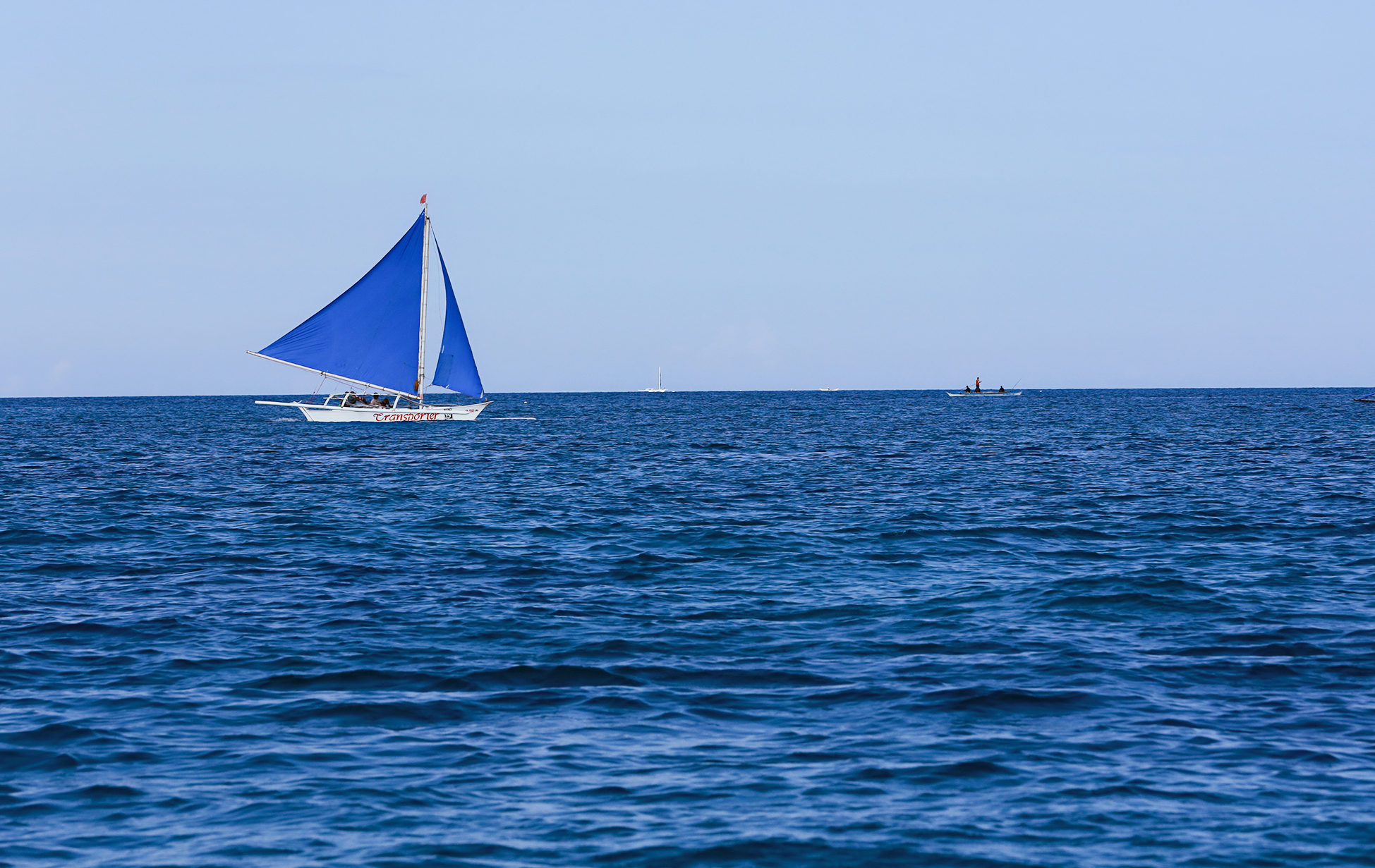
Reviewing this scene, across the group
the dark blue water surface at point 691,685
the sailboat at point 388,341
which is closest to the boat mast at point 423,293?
the sailboat at point 388,341

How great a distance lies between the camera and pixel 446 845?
8812 millimetres

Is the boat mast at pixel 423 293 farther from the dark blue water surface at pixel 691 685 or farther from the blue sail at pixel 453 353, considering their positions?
the dark blue water surface at pixel 691 685

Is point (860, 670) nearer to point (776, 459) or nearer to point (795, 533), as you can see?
point (795, 533)

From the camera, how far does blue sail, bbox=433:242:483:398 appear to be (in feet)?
259

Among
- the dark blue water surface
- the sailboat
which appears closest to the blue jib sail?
the sailboat

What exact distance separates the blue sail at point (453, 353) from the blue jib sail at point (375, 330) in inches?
17.2

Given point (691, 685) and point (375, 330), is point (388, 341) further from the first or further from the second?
point (691, 685)

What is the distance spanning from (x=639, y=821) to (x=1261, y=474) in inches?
1518

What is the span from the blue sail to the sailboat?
4 cm

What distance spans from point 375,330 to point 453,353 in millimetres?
6052

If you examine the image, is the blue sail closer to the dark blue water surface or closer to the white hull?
the white hull

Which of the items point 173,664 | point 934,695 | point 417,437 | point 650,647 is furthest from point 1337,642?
point 417,437

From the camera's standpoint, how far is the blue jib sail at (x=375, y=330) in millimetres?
72688

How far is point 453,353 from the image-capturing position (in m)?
79.4
